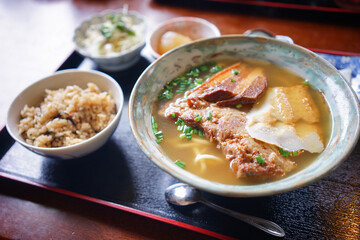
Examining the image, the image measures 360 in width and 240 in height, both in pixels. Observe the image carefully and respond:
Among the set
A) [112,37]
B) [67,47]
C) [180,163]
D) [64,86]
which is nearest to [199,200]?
[180,163]

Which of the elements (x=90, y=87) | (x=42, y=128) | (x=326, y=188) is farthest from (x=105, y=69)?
(x=326, y=188)

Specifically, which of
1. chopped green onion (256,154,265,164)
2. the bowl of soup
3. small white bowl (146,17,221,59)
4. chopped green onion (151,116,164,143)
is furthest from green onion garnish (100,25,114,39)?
chopped green onion (256,154,265,164)

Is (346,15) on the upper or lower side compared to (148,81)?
upper

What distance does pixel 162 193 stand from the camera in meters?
1.80

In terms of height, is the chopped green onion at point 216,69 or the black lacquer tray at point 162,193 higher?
the chopped green onion at point 216,69

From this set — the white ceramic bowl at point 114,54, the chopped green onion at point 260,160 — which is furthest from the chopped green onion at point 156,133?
the white ceramic bowl at point 114,54

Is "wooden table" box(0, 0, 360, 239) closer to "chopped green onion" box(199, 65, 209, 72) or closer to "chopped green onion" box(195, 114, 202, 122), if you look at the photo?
"chopped green onion" box(195, 114, 202, 122)

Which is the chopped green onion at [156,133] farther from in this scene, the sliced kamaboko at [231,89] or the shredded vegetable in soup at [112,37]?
the shredded vegetable in soup at [112,37]

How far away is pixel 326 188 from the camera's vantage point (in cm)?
170

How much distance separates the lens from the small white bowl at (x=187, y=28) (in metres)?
2.78

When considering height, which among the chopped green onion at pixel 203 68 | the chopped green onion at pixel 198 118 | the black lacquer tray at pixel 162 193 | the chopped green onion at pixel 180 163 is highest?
the chopped green onion at pixel 203 68

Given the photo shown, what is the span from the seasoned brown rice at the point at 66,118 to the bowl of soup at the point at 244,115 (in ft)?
1.49

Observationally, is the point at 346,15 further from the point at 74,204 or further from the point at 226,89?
the point at 74,204

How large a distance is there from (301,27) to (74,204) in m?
2.94
